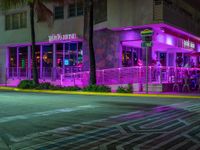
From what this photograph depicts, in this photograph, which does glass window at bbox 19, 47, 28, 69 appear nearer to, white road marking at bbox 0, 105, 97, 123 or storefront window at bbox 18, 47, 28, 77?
storefront window at bbox 18, 47, 28, 77

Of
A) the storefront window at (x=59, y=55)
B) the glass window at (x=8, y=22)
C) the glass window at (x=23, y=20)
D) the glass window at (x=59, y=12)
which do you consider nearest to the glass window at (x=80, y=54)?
the storefront window at (x=59, y=55)

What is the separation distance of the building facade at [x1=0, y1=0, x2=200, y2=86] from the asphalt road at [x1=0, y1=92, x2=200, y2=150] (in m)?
12.7

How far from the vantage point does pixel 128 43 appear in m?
29.3

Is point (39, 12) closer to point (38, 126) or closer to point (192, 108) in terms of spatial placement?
point (192, 108)

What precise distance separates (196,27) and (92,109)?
2389 centimetres

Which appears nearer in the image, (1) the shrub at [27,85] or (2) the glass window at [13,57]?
(1) the shrub at [27,85]

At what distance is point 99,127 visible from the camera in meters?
10.2

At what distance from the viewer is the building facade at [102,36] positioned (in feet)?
87.2

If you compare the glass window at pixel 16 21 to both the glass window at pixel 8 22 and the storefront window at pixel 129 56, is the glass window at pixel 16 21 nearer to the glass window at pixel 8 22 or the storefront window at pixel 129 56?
the glass window at pixel 8 22

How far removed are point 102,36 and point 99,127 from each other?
19345mm

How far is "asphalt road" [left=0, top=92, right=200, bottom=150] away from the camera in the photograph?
27.1 feet

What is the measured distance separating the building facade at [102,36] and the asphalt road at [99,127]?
1274cm

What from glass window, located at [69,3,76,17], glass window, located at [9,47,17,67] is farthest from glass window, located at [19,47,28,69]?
glass window, located at [69,3,76,17]

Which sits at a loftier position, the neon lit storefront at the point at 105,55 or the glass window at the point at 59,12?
the glass window at the point at 59,12
